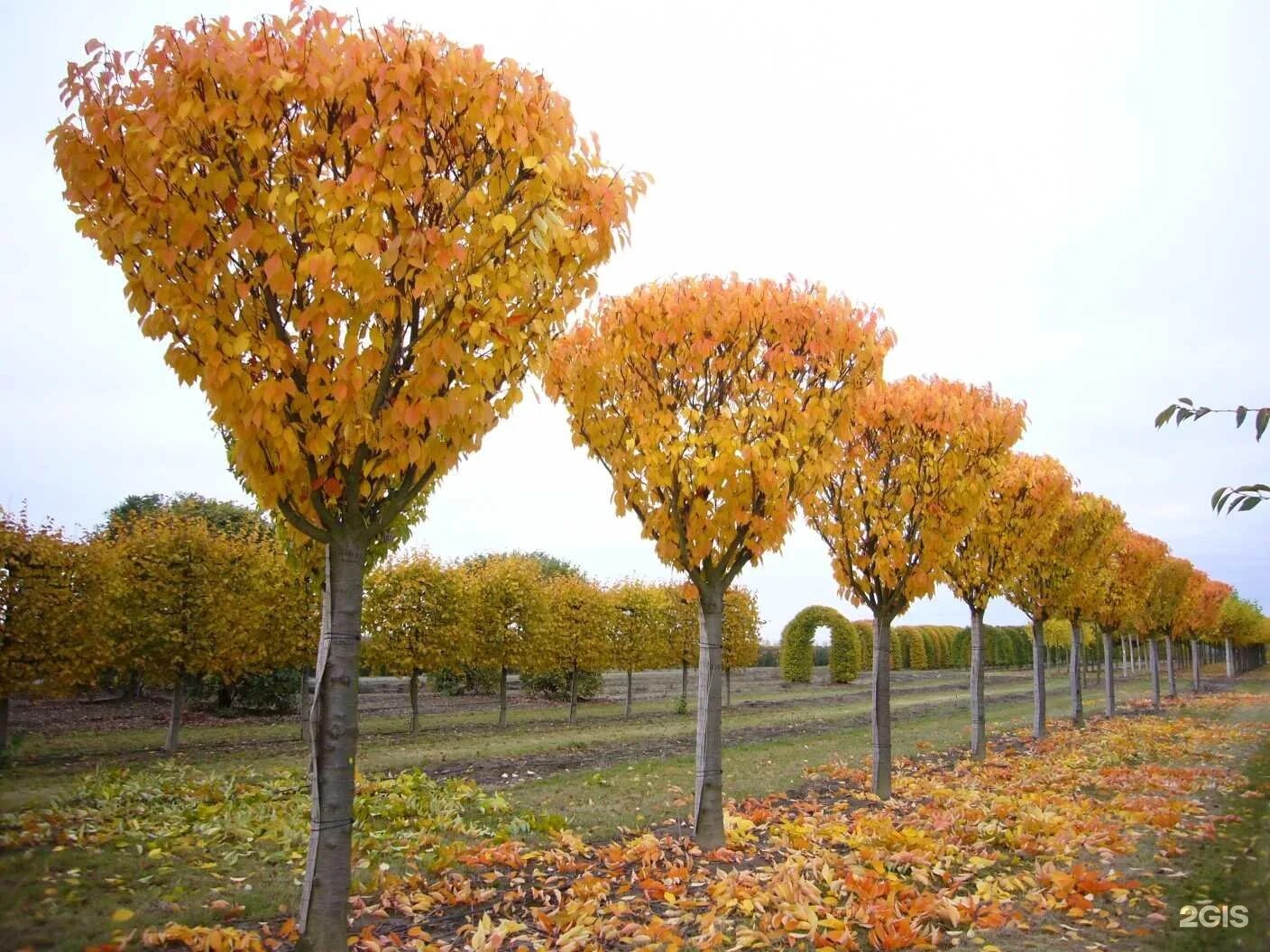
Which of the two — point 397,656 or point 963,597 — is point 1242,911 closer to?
point 963,597

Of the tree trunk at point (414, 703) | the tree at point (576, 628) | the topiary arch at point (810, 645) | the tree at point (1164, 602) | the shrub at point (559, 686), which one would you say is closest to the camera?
the tree trunk at point (414, 703)

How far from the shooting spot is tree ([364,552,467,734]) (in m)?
22.7

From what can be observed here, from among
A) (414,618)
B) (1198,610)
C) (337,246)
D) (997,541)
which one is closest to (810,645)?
(1198,610)

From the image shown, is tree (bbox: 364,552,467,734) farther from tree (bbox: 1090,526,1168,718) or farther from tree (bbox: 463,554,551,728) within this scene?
tree (bbox: 1090,526,1168,718)

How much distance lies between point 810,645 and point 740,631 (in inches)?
458

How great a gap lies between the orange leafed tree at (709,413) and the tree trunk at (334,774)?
334 cm

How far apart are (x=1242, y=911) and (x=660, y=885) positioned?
154 inches

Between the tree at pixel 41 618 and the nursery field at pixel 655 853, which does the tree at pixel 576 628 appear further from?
the tree at pixel 41 618

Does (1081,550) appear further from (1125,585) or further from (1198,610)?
(1198,610)

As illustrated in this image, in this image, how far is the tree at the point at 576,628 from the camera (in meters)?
28.2

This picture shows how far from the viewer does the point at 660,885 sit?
20.4ft

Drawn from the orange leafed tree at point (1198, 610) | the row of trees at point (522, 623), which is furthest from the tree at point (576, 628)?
the orange leafed tree at point (1198, 610)

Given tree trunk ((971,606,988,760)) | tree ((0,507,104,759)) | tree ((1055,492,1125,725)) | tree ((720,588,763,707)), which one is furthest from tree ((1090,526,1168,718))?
tree ((0,507,104,759))

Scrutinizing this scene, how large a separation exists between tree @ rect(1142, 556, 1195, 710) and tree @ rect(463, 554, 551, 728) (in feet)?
72.5
